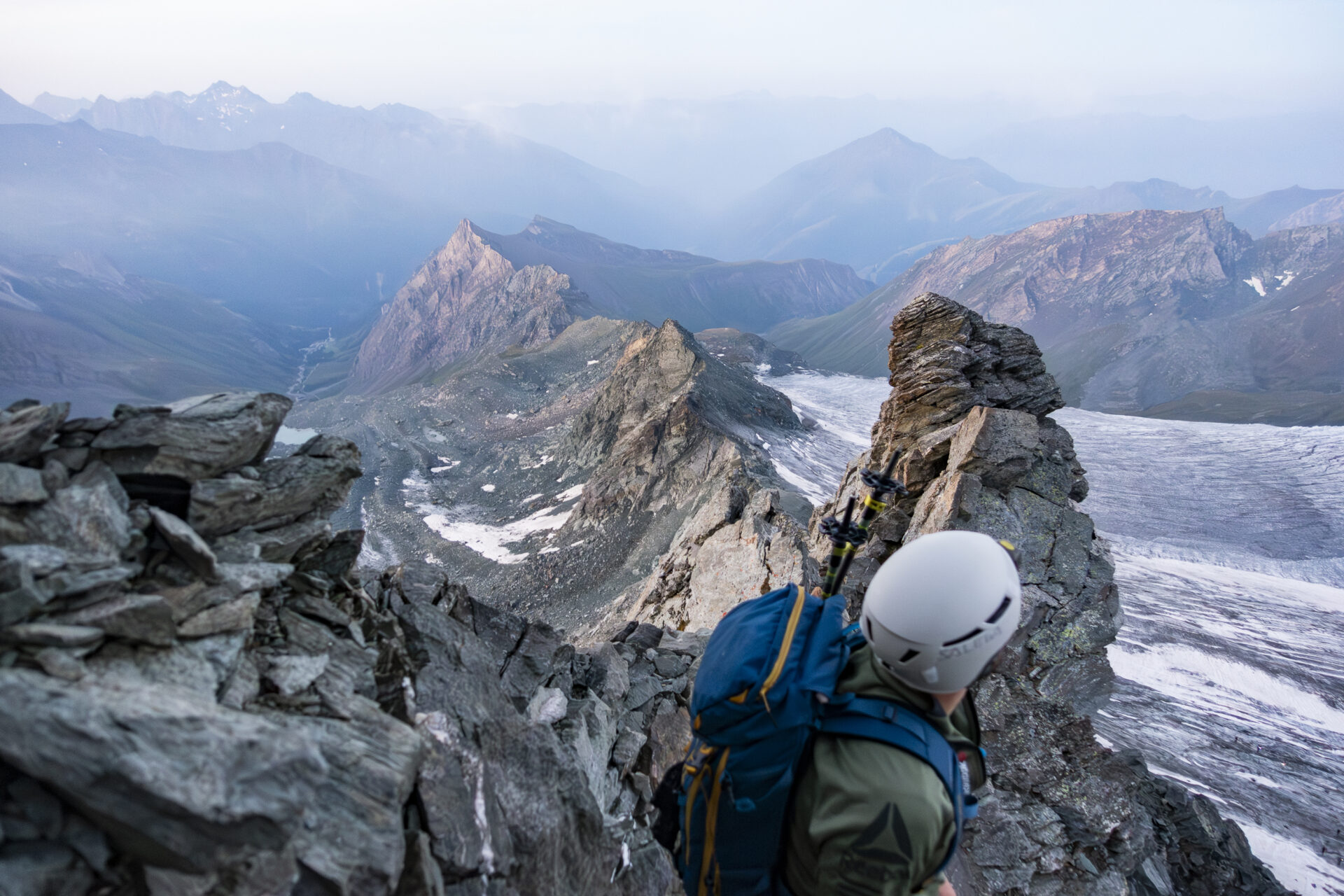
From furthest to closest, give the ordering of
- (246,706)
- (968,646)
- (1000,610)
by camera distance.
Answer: (246,706) < (1000,610) < (968,646)

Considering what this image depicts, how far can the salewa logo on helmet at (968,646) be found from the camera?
368 cm

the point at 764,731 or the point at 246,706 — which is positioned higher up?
the point at 764,731

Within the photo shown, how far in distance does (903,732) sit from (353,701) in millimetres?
5040

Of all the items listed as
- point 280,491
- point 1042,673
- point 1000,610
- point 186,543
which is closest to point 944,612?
point 1000,610

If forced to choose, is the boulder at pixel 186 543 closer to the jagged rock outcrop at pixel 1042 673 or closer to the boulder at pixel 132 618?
the boulder at pixel 132 618

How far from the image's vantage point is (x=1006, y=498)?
15.6 m

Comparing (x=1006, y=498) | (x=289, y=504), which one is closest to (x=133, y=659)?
(x=289, y=504)

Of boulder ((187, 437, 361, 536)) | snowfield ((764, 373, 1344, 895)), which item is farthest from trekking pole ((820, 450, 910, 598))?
snowfield ((764, 373, 1344, 895))

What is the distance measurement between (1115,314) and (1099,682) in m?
237

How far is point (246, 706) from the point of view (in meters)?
4.94

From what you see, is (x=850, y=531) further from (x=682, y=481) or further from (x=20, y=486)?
(x=682, y=481)

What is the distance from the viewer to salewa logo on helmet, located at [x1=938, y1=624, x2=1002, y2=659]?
368cm

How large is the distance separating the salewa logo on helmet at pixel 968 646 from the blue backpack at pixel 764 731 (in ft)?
1.37

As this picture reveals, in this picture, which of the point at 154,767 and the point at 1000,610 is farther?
the point at 1000,610
